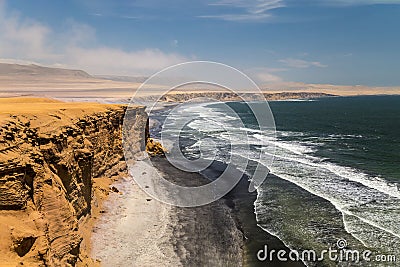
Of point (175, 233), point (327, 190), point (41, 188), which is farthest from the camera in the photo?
point (327, 190)

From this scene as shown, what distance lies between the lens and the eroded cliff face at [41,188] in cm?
1011

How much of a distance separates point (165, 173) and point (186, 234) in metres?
13.2

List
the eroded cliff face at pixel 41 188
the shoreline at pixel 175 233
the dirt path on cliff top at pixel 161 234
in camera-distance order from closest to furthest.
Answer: the eroded cliff face at pixel 41 188
the dirt path on cliff top at pixel 161 234
the shoreline at pixel 175 233

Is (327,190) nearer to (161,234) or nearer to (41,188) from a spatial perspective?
(161,234)

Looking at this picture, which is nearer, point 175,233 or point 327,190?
point 175,233

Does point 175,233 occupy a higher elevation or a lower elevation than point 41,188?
lower

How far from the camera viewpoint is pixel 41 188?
39.3 ft

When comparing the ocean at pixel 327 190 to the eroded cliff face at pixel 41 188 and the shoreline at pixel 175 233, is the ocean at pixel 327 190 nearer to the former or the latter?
the shoreline at pixel 175 233

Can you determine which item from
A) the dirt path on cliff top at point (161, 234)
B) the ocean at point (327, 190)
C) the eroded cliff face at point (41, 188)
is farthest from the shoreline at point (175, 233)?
the eroded cliff face at point (41, 188)

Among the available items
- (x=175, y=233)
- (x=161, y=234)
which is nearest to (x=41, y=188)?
(x=161, y=234)

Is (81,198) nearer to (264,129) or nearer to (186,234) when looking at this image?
(186,234)

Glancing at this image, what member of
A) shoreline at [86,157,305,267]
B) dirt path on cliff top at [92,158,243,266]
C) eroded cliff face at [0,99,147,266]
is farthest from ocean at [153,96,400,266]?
eroded cliff face at [0,99,147,266]

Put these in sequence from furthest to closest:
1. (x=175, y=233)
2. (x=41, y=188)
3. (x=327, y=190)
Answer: (x=327, y=190) → (x=175, y=233) → (x=41, y=188)

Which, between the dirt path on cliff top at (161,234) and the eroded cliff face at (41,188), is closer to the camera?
the eroded cliff face at (41,188)
